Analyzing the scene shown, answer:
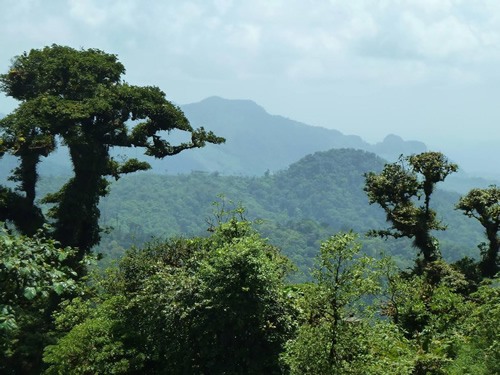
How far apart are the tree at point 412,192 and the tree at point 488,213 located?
2.32 m

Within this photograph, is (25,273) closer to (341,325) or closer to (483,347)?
(341,325)

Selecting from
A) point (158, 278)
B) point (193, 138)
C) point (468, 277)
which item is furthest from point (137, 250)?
point (468, 277)

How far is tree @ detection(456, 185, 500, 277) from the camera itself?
109 ft

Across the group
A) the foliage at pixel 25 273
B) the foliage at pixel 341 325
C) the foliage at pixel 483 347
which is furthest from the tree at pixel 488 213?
the foliage at pixel 25 273

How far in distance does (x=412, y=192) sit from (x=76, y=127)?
78.2 ft

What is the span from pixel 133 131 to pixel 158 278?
19.3m

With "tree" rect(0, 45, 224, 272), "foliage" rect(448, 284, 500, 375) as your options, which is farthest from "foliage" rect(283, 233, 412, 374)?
"tree" rect(0, 45, 224, 272)

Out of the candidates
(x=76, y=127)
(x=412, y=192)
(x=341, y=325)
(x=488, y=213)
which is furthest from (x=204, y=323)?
(x=488, y=213)

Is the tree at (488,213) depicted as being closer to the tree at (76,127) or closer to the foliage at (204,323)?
the tree at (76,127)

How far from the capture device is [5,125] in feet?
97.9

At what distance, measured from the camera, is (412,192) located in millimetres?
35531

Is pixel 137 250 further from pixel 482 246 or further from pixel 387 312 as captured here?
pixel 482 246

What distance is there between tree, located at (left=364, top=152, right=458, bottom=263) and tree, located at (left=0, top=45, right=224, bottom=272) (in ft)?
41.5

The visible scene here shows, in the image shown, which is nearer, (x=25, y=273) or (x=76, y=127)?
(x=25, y=273)
